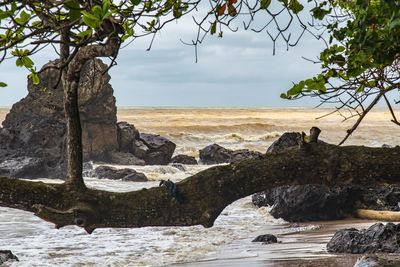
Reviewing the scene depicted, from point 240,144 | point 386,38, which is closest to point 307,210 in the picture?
point 386,38

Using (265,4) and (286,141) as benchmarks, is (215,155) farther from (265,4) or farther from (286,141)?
(265,4)

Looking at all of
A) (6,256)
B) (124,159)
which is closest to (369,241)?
(6,256)

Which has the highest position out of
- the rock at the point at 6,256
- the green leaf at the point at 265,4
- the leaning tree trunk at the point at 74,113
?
the green leaf at the point at 265,4

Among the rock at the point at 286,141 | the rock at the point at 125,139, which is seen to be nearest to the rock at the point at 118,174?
the rock at the point at 125,139

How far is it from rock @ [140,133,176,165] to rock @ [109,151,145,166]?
2.60 feet

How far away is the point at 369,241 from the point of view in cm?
506

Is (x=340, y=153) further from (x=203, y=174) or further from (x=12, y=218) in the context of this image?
(x=12, y=218)

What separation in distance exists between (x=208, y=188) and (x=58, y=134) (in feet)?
41.9

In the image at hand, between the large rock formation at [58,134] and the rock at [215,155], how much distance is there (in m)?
1.51

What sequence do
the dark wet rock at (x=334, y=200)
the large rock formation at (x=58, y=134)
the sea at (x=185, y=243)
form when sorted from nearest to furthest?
the sea at (x=185, y=243)
the dark wet rock at (x=334, y=200)
the large rock formation at (x=58, y=134)

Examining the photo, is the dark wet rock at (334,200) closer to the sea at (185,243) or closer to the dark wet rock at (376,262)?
the sea at (185,243)

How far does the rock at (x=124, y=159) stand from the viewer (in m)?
20.4

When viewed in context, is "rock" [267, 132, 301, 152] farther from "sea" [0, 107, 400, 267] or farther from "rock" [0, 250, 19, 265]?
"rock" [0, 250, 19, 265]

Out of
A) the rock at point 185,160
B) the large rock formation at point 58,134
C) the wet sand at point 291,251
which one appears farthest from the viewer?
the rock at point 185,160
